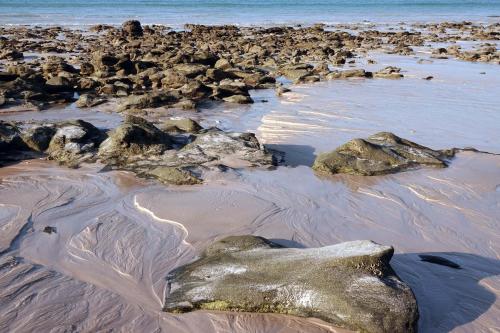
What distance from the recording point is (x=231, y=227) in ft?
18.2

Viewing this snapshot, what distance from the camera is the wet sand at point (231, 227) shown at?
4.00m

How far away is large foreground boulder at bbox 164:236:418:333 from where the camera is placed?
3662 mm

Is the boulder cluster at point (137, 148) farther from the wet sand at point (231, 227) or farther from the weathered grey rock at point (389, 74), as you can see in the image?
the weathered grey rock at point (389, 74)

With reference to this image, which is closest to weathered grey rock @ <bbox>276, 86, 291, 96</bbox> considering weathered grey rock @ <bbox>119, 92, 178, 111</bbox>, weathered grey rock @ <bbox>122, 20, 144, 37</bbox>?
weathered grey rock @ <bbox>119, 92, 178, 111</bbox>

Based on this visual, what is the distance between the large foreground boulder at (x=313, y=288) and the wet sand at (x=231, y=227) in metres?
0.12

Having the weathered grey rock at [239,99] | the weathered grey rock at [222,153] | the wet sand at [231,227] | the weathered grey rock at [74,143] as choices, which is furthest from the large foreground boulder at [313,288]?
the weathered grey rock at [239,99]

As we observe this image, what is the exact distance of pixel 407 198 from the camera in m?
6.38

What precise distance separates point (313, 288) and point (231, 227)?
1864 millimetres

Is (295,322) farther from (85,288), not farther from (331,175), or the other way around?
(331,175)

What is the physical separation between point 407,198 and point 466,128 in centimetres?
390

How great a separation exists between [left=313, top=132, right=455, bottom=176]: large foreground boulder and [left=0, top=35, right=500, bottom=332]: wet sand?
6.8 inches

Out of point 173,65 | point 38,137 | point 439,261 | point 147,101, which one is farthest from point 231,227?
point 173,65

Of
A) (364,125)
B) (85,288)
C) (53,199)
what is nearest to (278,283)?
(85,288)

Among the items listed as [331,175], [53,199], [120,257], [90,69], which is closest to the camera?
[120,257]
